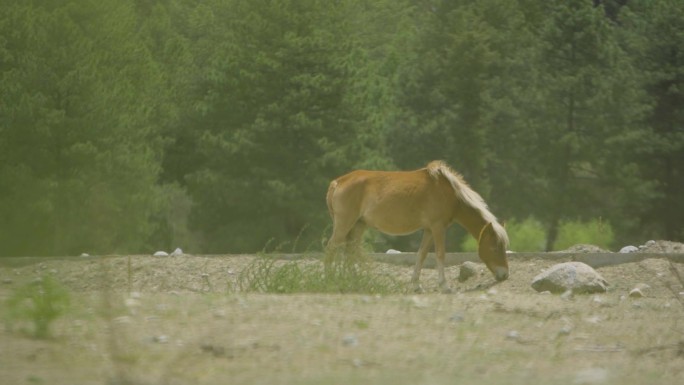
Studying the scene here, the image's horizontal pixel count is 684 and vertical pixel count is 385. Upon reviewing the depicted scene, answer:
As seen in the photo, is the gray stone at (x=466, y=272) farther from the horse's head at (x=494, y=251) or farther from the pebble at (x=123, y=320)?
the pebble at (x=123, y=320)

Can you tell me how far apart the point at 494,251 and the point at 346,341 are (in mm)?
7863

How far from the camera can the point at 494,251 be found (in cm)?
1602

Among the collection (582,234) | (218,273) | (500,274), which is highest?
(500,274)

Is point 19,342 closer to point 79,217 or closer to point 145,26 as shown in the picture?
point 79,217

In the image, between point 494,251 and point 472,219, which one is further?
point 472,219

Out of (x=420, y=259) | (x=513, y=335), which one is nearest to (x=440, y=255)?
(x=420, y=259)

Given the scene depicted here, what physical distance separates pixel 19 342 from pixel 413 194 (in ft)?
27.9

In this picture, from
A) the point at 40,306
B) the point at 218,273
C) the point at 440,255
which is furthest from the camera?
the point at 218,273

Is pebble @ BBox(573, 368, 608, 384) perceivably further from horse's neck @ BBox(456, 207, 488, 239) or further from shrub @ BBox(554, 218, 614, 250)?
shrub @ BBox(554, 218, 614, 250)

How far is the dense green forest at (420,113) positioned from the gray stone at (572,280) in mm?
20241

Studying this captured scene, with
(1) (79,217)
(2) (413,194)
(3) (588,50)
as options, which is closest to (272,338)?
(2) (413,194)

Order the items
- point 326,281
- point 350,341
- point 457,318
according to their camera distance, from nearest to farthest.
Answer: point 350,341, point 457,318, point 326,281

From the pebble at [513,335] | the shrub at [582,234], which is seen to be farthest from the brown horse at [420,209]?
the shrub at [582,234]

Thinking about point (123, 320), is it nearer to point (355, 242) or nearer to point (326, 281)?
point (326, 281)
